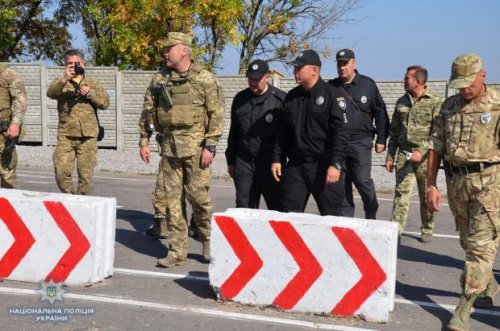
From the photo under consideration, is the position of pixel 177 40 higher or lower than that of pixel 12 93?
higher

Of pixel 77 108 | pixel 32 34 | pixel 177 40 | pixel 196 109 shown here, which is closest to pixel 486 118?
pixel 196 109

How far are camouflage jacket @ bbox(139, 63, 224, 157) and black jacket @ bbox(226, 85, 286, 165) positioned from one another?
1.38 feet

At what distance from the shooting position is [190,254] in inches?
285

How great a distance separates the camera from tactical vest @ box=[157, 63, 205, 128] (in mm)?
6504

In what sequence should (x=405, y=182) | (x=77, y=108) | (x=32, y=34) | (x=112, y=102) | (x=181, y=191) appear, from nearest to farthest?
(x=181, y=191) < (x=405, y=182) < (x=77, y=108) < (x=112, y=102) < (x=32, y=34)

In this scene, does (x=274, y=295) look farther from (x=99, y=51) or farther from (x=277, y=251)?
(x=99, y=51)

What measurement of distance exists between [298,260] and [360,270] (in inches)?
18.3

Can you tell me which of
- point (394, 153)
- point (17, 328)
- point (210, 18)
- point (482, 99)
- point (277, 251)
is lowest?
point (17, 328)

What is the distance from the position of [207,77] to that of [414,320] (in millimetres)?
2908

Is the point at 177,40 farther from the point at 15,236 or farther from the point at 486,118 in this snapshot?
the point at 486,118

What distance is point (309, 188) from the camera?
632cm

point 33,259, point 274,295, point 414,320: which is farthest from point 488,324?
point 33,259

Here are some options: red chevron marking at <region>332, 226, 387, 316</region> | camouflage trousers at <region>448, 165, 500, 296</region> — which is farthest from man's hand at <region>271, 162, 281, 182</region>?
camouflage trousers at <region>448, 165, 500, 296</region>

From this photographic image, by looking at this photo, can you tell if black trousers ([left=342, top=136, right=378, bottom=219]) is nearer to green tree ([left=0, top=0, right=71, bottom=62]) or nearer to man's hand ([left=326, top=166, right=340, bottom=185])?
man's hand ([left=326, top=166, right=340, bottom=185])
